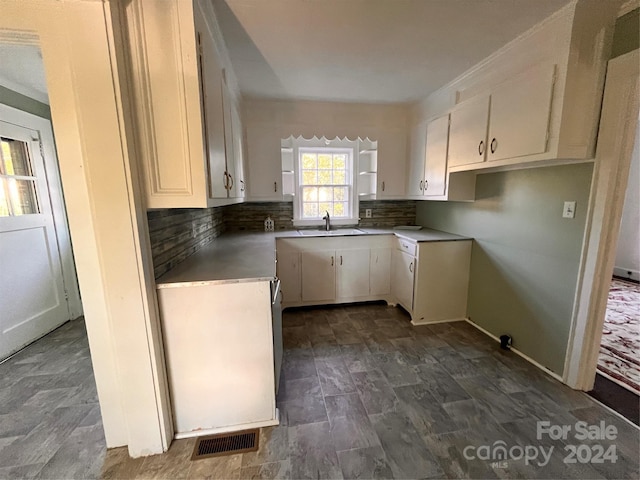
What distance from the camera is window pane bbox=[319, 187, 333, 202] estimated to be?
139 inches

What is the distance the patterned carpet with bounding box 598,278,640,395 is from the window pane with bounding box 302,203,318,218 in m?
3.01

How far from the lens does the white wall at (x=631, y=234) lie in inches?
151

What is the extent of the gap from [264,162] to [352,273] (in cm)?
167

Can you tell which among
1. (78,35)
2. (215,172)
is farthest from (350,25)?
(78,35)

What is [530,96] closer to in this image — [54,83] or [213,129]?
[213,129]

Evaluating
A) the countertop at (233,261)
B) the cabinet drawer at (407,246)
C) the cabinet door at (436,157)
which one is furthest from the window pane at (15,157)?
the cabinet door at (436,157)

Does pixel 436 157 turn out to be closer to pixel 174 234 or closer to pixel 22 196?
pixel 174 234

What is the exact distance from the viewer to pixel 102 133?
1.13 metres

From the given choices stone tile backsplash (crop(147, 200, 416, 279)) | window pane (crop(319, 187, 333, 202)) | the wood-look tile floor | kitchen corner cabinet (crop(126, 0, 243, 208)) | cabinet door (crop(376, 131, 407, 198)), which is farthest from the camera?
window pane (crop(319, 187, 333, 202))

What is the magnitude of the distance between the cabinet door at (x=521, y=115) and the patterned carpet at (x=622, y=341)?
1.77m

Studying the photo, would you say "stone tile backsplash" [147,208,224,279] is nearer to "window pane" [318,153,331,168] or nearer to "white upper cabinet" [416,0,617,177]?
"window pane" [318,153,331,168]

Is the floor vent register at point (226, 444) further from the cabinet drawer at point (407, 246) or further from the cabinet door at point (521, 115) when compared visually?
the cabinet door at point (521, 115)

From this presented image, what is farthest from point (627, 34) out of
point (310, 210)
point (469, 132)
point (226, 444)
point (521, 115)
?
point (226, 444)

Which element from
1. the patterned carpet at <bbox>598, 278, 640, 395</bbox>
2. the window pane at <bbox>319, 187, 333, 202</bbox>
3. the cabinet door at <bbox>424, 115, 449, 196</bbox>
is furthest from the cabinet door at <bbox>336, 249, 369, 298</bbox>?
the patterned carpet at <bbox>598, 278, 640, 395</bbox>
